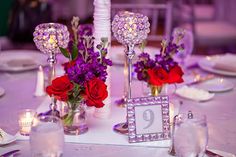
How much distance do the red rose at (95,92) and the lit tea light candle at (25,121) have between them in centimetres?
22

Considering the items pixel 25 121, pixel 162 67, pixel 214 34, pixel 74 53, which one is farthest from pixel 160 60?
pixel 214 34

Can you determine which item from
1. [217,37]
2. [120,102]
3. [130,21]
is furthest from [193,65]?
[217,37]

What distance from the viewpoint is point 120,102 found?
5.29 ft

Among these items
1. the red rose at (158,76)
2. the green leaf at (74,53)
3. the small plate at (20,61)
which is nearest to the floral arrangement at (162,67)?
the red rose at (158,76)

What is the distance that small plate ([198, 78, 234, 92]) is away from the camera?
5.71ft

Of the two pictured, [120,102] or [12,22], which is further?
[12,22]

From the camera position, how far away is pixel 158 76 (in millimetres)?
1412

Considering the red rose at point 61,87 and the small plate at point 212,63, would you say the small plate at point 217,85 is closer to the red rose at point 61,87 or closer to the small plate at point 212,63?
the small plate at point 212,63

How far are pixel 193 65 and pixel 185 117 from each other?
37.4 inches

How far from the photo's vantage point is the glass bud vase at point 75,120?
4.25ft

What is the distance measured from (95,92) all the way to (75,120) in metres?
0.14

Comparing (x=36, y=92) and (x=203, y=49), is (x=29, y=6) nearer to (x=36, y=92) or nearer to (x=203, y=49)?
(x=203, y=49)

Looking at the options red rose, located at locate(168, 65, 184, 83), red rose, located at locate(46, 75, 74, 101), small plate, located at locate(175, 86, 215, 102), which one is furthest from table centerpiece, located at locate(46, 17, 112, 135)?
small plate, located at locate(175, 86, 215, 102)

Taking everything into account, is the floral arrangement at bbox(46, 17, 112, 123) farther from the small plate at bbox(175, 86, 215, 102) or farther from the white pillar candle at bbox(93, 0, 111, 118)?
the small plate at bbox(175, 86, 215, 102)
